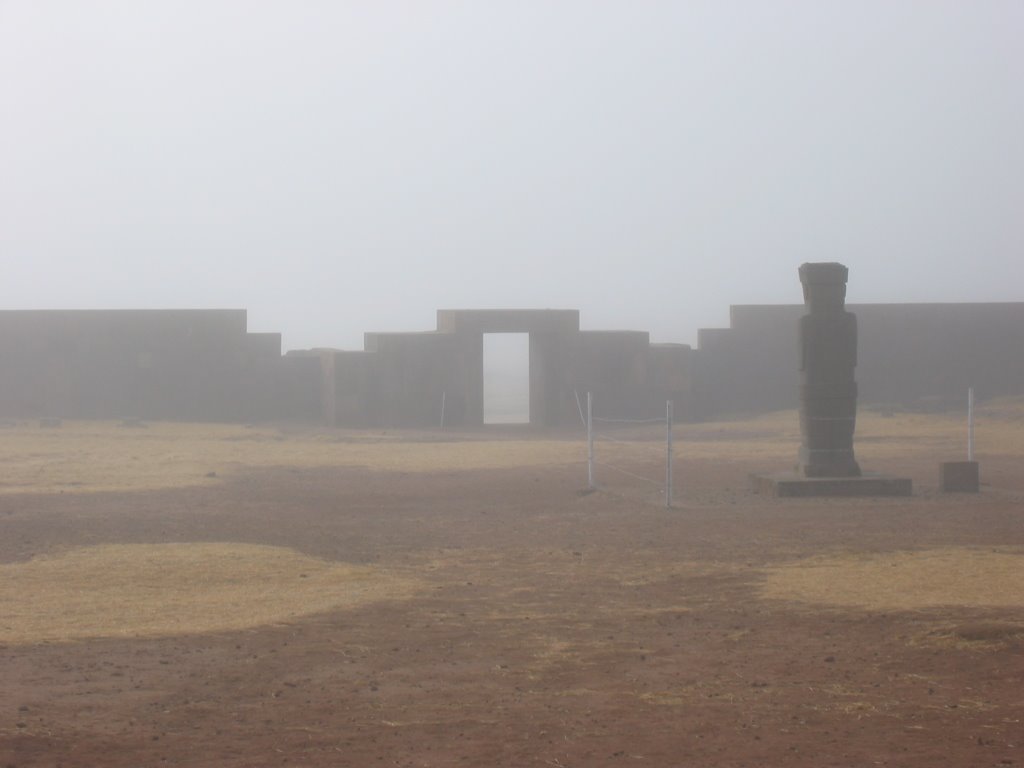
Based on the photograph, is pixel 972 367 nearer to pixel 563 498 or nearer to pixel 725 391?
pixel 725 391

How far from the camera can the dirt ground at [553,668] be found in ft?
18.1

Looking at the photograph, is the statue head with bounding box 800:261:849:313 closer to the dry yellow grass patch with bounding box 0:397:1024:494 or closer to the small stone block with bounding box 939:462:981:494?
the small stone block with bounding box 939:462:981:494

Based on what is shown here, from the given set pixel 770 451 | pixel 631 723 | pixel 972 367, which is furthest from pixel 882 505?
pixel 972 367

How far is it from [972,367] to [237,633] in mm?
28193

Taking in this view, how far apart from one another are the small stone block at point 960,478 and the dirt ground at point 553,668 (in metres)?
Answer: 3.03

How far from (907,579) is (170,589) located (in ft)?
18.3

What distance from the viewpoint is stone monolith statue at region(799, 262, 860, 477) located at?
1658 cm

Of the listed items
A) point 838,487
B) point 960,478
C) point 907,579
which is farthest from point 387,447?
point 907,579

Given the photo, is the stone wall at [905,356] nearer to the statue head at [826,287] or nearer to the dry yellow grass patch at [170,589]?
the statue head at [826,287]

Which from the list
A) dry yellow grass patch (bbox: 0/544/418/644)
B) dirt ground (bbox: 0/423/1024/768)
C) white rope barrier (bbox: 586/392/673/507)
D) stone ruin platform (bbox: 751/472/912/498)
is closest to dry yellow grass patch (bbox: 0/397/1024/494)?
white rope barrier (bbox: 586/392/673/507)

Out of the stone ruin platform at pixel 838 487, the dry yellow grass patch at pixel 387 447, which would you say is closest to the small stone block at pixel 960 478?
the stone ruin platform at pixel 838 487

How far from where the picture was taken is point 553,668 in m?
7.00

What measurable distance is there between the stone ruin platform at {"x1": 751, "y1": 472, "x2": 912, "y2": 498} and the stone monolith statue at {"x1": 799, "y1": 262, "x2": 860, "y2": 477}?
0.51m

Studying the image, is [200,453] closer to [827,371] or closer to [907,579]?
[827,371]
